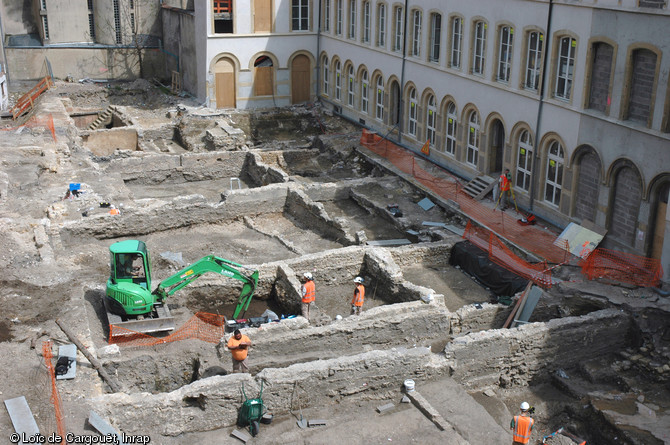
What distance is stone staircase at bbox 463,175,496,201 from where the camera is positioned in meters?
26.2

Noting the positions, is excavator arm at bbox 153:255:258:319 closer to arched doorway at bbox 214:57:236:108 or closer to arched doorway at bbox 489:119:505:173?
arched doorway at bbox 489:119:505:173

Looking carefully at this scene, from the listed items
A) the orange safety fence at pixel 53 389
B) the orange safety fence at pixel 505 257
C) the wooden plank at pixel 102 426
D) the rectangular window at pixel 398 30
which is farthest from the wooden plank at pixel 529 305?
the rectangular window at pixel 398 30

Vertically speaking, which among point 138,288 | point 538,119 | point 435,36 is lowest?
point 138,288

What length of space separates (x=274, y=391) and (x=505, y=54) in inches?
637

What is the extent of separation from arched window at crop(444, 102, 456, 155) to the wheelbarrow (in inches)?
677

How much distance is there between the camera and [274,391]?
14.5 meters

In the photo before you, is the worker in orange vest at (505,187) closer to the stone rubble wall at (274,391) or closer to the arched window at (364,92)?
the stone rubble wall at (274,391)

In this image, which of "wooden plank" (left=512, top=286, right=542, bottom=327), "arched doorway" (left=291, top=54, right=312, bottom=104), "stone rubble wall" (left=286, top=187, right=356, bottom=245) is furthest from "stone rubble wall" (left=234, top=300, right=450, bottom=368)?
"arched doorway" (left=291, top=54, right=312, bottom=104)

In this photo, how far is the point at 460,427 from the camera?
1457cm

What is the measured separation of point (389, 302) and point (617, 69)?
9.01 meters

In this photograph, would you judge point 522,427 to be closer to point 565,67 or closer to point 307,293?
point 307,293

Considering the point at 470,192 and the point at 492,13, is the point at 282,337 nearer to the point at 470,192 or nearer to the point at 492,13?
the point at 470,192

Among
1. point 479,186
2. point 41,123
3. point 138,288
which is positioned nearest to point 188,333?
point 138,288

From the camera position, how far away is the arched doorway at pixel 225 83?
38.5 meters
